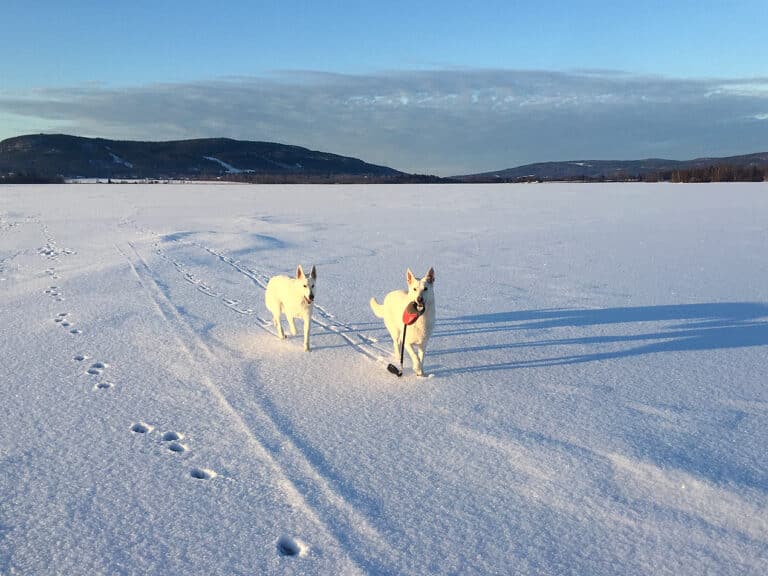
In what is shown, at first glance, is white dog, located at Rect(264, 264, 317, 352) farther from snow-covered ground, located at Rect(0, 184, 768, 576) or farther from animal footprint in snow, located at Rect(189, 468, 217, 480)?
animal footprint in snow, located at Rect(189, 468, 217, 480)

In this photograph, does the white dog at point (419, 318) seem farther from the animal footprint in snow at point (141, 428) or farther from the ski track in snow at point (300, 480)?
the animal footprint in snow at point (141, 428)

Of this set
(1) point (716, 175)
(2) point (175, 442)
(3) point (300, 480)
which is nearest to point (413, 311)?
(3) point (300, 480)

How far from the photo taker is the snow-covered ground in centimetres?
349

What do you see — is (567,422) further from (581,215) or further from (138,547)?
(581,215)

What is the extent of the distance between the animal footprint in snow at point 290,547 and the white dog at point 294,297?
12.3ft

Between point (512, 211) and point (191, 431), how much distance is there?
89.2ft

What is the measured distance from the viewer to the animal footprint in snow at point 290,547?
3.44m

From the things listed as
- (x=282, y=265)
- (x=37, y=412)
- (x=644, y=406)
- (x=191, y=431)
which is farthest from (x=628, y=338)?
(x=282, y=265)

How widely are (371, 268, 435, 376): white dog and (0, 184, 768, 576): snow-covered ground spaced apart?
329 millimetres

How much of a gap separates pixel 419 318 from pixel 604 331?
10.9ft

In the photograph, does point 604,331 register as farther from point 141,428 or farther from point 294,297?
point 141,428

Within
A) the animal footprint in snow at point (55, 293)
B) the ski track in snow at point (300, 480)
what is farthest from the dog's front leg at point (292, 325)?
the animal footprint in snow at point (55, 293)

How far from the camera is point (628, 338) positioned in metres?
7.93

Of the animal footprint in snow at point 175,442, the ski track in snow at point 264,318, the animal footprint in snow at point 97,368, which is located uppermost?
the ski track in snow at point 264,318
